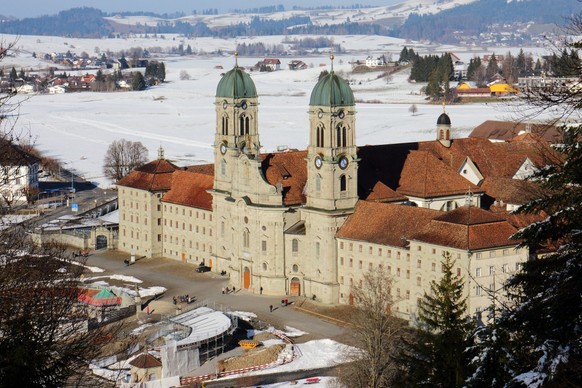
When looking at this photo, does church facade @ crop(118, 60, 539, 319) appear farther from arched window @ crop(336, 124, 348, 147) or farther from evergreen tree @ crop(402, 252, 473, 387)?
evergreen tree @ crop(402, 252, 473, 387)

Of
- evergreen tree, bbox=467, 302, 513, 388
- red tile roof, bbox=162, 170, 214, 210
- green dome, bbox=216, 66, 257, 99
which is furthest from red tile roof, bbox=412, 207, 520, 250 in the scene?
evergreen tree, bbox=467, 302, 513, 388

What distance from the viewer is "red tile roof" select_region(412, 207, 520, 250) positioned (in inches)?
2781

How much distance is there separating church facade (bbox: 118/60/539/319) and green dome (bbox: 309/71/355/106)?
0.21 feet

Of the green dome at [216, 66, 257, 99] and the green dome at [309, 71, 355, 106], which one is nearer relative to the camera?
the green dome at [309, 71, 355, 106]

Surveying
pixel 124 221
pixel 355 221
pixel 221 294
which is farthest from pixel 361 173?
pixel 124 221

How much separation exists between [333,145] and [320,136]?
3.86 feet

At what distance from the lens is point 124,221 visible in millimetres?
101312

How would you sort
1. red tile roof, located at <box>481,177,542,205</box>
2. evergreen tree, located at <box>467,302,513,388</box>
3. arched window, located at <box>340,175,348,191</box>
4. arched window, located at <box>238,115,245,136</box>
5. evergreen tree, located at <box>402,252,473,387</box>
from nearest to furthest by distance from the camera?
evergreen tree, located at <box>467,302,513,388</box>
evergreen tree, located at <box>402,252,473,387</box>
arched window, located at <box>340,175,348,191</box>
red tile roof, located at <box>481,177,542,205</box>
arched window, located at <box>238,115,245,136</box>

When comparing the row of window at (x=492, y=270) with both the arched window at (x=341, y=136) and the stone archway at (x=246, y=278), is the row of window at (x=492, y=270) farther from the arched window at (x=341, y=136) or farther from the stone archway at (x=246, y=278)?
the stone archway at (x=246, y=278)

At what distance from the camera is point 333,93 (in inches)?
3140

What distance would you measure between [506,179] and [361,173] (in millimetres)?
11949

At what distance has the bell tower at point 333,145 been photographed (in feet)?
262

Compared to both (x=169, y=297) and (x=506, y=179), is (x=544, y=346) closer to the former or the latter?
(x=169, y=297)

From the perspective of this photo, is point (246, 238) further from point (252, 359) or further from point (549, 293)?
point (549, 293)
